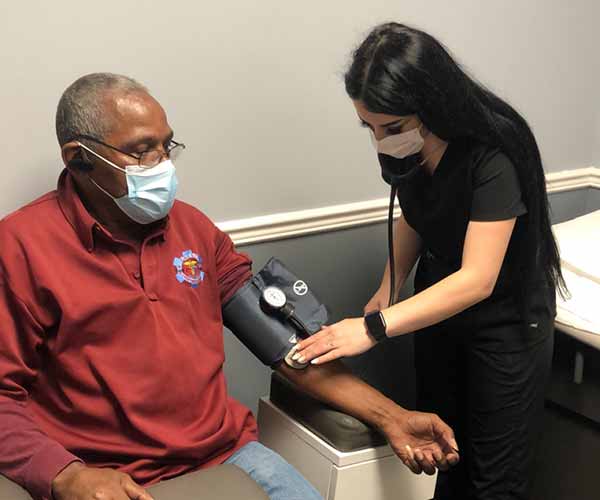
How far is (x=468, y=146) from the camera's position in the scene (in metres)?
1.60

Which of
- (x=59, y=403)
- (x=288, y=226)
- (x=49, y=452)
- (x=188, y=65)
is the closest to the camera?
(x=49, y=452)

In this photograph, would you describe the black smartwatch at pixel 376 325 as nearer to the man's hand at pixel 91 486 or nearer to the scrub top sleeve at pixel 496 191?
the scrub top sleeve at pixel 496 191

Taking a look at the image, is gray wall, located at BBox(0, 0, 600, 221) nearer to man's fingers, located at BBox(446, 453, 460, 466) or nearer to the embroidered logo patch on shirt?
the embroidered logo patch on shirt

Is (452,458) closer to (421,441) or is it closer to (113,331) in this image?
(421,441)

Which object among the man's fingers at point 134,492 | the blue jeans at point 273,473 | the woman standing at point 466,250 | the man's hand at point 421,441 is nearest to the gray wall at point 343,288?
the woman standing at point 466,250

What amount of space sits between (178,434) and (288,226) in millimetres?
766

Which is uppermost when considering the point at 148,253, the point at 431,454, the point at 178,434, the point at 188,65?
the point at 188,65

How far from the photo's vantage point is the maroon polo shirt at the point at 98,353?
1.35m

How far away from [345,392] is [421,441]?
18cm

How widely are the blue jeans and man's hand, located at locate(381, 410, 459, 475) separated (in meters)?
0.19

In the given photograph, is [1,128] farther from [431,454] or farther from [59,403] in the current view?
[431,454]

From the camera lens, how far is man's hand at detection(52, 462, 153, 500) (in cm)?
124

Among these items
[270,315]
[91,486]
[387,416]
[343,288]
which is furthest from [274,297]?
[343,288]

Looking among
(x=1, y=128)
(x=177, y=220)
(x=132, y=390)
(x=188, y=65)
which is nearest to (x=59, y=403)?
(x=132, y=390)
